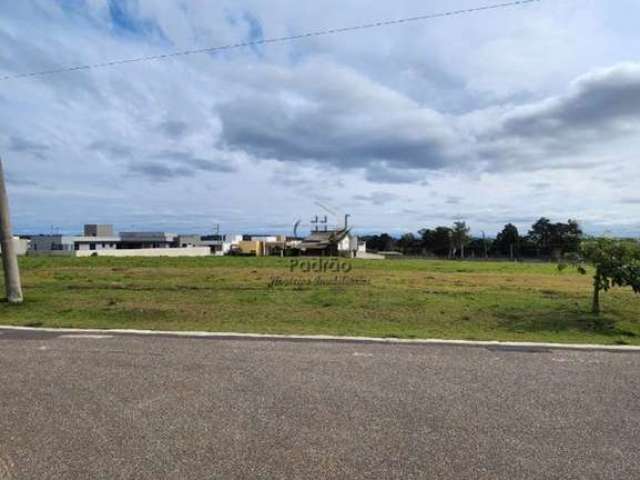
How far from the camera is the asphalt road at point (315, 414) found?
11.8ft

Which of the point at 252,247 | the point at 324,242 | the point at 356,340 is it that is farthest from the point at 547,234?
the point at 356,340

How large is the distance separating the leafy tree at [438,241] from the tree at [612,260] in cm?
8935

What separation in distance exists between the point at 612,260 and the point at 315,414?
856 cm

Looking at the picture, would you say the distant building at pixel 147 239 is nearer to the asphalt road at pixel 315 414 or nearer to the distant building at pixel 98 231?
the distant building at pixel 98 231

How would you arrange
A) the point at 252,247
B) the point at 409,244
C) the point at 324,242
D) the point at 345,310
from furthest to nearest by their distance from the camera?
the point at 409,244 < the point at 252,247 < the point at 324,242 < the point at 345,310

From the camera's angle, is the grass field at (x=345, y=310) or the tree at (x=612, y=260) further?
the tree at (x=612, y=260)

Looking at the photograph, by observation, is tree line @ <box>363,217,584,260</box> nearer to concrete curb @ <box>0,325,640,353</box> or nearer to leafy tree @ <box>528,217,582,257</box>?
leafy tree @ <box>528,217,582,257</box>

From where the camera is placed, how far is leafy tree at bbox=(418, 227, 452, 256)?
100625 millimetres

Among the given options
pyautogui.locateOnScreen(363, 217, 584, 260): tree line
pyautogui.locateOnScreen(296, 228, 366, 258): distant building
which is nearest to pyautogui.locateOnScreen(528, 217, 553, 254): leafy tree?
pyautogui.locateOnScreen(363, 217, 584, 260): tree line

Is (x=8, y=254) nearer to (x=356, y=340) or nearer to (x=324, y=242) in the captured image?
(x=356, y=340)

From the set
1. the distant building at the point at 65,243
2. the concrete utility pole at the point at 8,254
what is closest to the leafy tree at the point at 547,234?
the distant building at the point at 65,243

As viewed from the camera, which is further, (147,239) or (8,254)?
(147,239)

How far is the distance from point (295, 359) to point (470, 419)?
286 centimetres

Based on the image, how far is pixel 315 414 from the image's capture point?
4633mm
